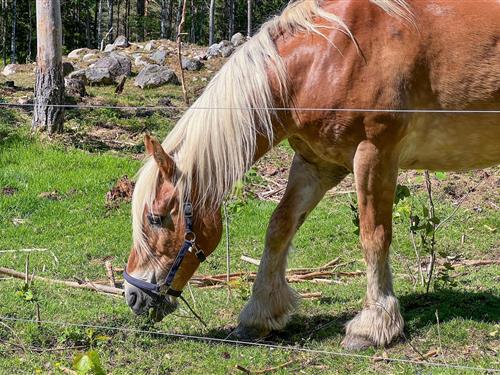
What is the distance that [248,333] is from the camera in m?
4.07

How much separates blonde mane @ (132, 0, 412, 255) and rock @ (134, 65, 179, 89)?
1067 centimetres

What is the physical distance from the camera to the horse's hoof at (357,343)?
3.82 meters

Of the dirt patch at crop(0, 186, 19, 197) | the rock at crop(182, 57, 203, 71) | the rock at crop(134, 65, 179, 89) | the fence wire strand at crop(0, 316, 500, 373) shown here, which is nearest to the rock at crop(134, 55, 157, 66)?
the rock at crop(182, 57, 203, 71)

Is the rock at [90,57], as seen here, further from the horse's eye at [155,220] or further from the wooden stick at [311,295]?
the horse's eye at [155,220]

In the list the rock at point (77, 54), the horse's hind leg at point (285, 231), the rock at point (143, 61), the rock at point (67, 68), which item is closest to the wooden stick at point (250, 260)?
the horse's hind leg at point (285, 231)

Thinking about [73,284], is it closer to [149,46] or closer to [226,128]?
[226,128]

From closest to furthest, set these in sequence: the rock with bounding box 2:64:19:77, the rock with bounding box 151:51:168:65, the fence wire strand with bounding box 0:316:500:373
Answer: the fence wire strand with bounding box 0:316:500:373 < the rock with bounding box 2:64:19:77 < the rock with bounding box 151:51:168:65

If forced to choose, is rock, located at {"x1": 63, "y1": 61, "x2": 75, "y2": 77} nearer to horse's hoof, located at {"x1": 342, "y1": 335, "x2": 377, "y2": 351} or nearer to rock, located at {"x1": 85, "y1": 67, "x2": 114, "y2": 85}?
rock, located at {"x1": 85, "y1": 67, "x2": 114, "y2": 85}

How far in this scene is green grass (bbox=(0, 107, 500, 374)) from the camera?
3.71m

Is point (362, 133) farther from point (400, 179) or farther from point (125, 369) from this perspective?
point (400, 179)

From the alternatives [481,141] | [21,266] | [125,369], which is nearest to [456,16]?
[481,141]

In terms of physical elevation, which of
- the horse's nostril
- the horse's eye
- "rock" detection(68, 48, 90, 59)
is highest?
the horse's eye

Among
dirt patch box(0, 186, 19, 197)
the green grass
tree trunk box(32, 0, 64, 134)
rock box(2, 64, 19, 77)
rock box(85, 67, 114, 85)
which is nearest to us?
the green grass

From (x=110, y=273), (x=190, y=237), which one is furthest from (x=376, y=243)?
(x=110, y=273)
